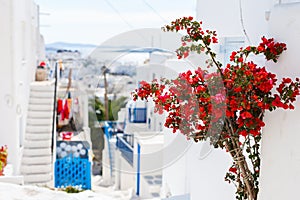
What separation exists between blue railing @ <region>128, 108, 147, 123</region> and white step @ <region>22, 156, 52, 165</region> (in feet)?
5.99

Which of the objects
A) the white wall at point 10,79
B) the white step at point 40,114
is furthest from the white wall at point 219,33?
the white step at point 40,114

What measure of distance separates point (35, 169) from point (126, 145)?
1799 millimetres

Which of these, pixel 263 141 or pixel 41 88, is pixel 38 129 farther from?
pixel 263 141

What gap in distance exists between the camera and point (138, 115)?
8227 millimetres

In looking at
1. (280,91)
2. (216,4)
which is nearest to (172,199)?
(216,4)

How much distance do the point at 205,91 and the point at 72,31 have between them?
169 inches

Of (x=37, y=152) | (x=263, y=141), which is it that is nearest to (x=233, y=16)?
(x=263, y=141)

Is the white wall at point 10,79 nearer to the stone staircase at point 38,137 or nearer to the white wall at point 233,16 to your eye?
the stone staircase at point 38,137

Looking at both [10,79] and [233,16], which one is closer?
[233,16]

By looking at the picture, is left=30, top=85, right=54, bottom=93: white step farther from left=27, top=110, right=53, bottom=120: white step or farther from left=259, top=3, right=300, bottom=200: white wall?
left=259, top=3, right=300, bottom=200: white wall

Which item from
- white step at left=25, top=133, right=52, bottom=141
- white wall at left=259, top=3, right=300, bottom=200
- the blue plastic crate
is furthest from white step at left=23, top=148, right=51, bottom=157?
white wall at left=259, top=3, right=300, bottom=200

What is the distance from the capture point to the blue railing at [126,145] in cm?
733

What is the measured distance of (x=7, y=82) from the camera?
586 cm

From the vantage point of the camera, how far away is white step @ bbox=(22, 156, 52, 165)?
724 cm
